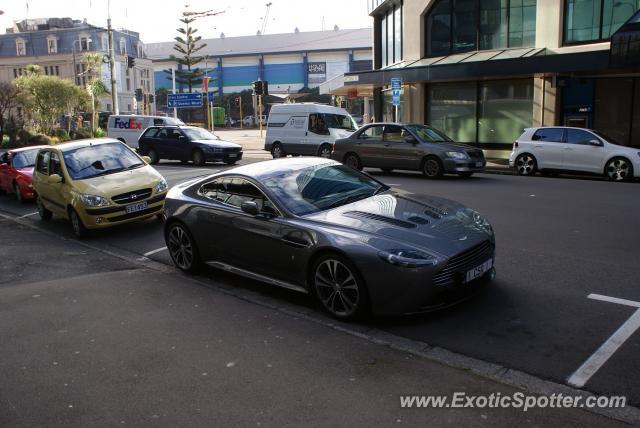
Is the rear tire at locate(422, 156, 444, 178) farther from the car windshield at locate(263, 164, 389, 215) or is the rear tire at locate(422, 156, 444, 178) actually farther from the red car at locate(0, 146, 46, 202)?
the red car at locate(0, 146, 46, 202)

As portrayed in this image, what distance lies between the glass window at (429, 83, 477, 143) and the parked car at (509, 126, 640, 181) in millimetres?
7451

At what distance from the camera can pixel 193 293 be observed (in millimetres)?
6555

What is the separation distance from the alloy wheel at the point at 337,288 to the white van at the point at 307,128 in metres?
16.3

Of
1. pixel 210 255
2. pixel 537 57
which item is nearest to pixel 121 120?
pixel 537 57

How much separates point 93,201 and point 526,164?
12094 mm

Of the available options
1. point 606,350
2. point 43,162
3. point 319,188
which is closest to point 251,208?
point 319,188

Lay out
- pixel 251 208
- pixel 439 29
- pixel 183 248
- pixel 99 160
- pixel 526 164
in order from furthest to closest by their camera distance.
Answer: pixel 439 29 → pixel 526 164 → pixel 99 160 → pixel 183 248 → pixel 251 208

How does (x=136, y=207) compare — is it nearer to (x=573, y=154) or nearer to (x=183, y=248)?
(x=183, y=248)

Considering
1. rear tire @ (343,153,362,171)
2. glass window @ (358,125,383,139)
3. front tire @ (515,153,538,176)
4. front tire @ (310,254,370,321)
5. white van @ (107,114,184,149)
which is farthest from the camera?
white van @ (107,114,184,149)

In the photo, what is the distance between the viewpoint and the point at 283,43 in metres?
104

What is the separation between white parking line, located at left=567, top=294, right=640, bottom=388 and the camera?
409cm

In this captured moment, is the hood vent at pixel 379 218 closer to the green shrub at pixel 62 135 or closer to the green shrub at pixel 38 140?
the green shrub at pixel 38 140

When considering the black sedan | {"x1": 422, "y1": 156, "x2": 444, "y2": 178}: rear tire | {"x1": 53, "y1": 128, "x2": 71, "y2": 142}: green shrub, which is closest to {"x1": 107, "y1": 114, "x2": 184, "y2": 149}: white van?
the black sedan

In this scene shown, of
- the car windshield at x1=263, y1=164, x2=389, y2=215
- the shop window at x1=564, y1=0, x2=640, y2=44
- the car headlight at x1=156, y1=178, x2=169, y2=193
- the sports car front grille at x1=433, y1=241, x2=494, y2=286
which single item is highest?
the shop window at x1=564, y1=0, x2=640, y2=44
